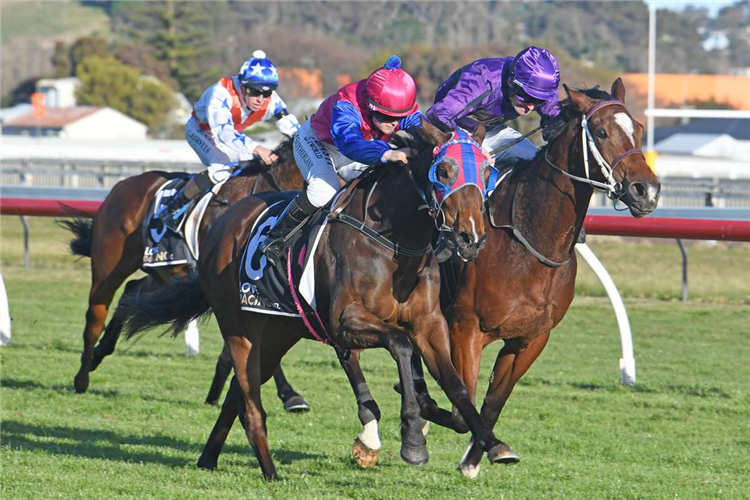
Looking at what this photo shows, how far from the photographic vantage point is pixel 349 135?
4.89 meters

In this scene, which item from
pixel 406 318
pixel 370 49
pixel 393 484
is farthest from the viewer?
pixel 370 49

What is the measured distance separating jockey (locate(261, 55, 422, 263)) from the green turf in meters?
1.13

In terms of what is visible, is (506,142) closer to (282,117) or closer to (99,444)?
(282,117)

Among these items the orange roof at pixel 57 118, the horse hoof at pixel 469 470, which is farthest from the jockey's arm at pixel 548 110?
the orange roof at pixel 57 118

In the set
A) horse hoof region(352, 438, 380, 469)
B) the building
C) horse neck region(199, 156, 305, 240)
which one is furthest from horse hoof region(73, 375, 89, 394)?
the building

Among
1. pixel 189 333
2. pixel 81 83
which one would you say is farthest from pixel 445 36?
pixel 189 333

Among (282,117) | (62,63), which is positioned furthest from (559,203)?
(62,63)

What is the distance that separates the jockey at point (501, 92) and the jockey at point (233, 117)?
5.84 feet

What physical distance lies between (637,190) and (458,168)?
90 centimetres

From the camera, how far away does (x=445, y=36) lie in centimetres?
7981

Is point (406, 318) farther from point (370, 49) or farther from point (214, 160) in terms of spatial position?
point (370, 49)

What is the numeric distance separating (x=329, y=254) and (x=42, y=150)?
29.8 m

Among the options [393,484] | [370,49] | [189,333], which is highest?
[393,484]

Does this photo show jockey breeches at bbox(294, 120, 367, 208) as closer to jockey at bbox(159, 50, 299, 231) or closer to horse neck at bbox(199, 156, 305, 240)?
horse neck at bbox(199, 156, 305, 240)
